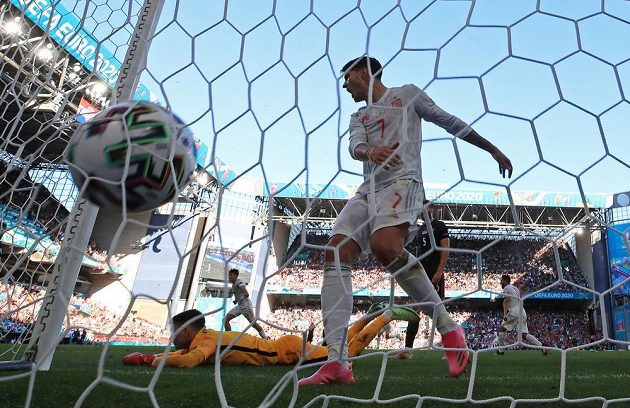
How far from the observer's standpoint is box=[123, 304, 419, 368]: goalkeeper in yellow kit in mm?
2326

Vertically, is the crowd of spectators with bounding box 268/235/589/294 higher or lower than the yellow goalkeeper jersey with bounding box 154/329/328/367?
higher

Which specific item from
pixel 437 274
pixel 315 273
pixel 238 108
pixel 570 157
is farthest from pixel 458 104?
pixel 315 273

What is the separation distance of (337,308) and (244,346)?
119 cm

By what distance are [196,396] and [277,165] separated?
33.8 inches

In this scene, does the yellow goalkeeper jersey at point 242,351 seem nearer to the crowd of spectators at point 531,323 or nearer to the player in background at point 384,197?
the player in background at point 384,197

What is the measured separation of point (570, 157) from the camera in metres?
1.55

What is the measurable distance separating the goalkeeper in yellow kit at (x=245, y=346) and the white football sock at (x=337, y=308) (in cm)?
45

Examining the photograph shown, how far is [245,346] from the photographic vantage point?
276 cm

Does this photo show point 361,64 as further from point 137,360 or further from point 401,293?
point 401,293

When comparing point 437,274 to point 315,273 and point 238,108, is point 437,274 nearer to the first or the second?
point 238,108

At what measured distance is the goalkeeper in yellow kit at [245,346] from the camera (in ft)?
7.63

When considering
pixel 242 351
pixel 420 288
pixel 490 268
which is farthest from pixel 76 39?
pixel 490 268

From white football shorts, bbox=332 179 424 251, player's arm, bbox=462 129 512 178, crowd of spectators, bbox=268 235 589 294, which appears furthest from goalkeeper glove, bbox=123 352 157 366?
crowd of spectators, bbox=268 235 589 294

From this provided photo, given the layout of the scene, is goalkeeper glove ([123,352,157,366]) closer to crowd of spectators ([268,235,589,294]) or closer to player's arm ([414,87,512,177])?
player's arm ([414,87,512,177])
